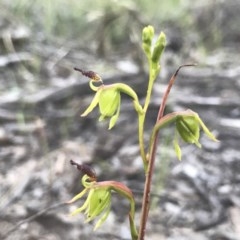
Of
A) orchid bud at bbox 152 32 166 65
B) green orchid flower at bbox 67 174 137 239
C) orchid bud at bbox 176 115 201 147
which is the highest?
orchid bud at bbox 152 32 166 65

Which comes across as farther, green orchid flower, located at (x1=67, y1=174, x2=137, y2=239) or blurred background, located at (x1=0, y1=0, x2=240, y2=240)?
blurred background, located at (x1=0, y1=0, x2=240, y2=240)

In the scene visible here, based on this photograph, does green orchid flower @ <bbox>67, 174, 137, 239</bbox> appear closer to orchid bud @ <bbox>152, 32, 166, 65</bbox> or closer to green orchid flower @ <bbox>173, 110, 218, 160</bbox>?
green orchid flower @ <bbox>173, 110, 218, 160</bbox>

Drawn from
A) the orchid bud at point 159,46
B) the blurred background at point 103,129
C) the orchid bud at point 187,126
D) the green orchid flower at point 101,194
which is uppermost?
the orchid bud at point 159,46

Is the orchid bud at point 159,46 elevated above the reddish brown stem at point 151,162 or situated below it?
above

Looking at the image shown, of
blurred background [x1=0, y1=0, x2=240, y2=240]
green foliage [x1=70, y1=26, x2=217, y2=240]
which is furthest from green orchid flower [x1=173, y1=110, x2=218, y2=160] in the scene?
blurred background [x1=0, y1=0, x2=240, y2=240]

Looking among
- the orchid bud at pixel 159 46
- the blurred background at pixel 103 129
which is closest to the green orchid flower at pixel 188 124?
the orchid bud at pixel 159 46

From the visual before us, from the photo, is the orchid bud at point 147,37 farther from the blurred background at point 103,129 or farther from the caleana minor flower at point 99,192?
the blurred background at point 103,129

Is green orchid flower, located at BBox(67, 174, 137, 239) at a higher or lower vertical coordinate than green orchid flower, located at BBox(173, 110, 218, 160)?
lower

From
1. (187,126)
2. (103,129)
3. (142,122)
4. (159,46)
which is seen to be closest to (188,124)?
(187,126)
